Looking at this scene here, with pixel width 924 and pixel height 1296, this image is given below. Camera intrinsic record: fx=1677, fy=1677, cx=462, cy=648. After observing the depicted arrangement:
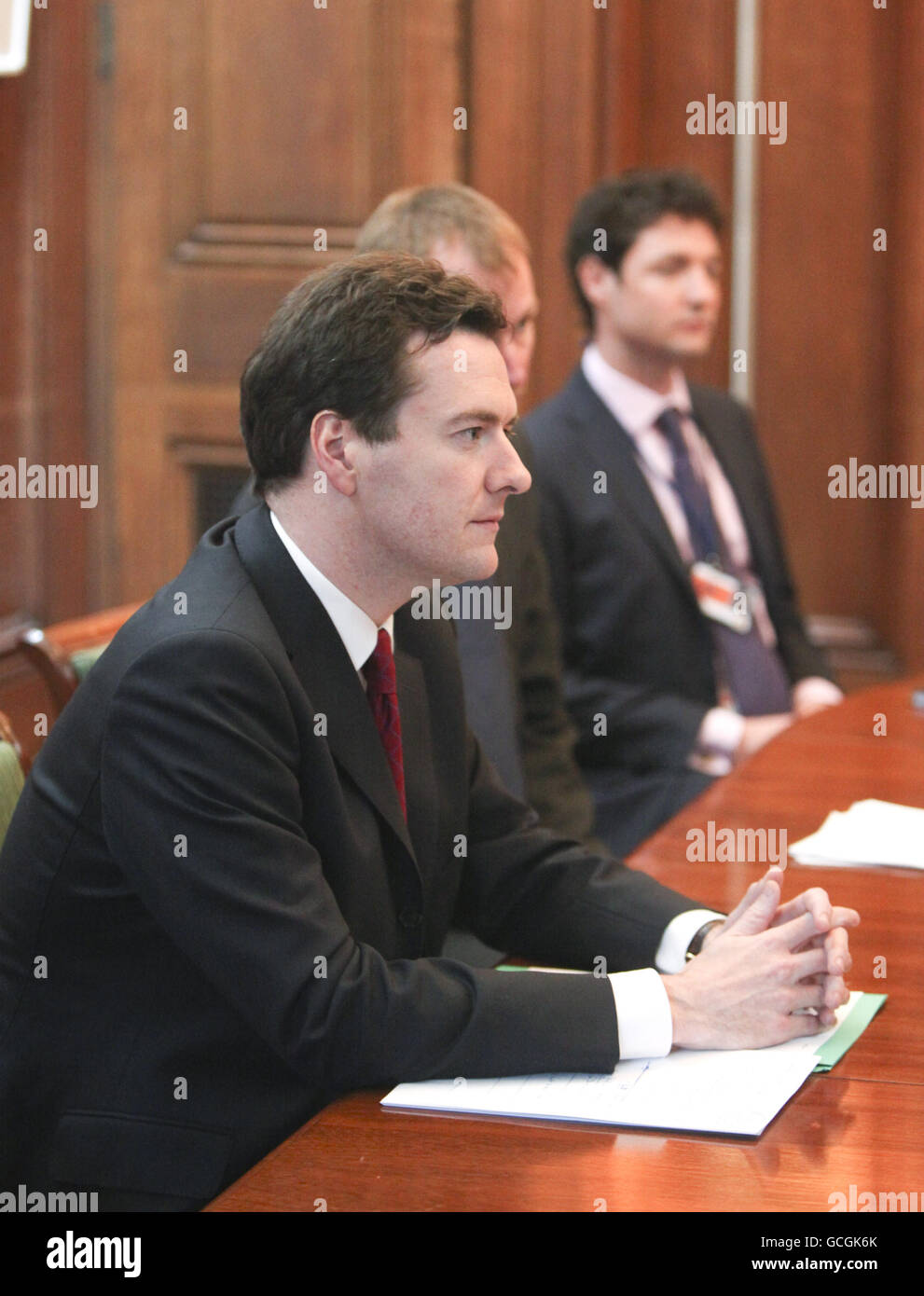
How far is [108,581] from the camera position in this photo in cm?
441

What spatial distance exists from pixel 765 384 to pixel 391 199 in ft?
6.65

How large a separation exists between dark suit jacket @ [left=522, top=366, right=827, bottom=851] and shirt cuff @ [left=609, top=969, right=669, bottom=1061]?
71.3 inches

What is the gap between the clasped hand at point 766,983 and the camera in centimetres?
150

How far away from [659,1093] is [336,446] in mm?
672

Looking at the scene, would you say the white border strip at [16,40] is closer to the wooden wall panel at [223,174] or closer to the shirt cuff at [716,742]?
the wooden wall panel at [223,174]

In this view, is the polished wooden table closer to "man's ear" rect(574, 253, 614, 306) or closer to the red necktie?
the red necktie

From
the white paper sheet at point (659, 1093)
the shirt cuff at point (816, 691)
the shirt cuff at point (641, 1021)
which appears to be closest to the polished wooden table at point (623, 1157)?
the white paper sheet at point (659, 1093)

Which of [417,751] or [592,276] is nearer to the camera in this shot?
[417,751]

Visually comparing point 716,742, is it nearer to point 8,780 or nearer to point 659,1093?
point 8,780

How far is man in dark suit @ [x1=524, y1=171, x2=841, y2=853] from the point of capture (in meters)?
3.37

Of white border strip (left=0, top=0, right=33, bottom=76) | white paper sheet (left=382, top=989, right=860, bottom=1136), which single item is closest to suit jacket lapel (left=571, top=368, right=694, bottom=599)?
white border strip (left=0, top=0, right=33, bottom=76)

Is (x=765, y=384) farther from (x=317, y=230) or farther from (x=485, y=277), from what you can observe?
(x=485, y=277)

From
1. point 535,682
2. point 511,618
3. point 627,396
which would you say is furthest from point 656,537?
point 511,618

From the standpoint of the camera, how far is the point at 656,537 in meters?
3.45
